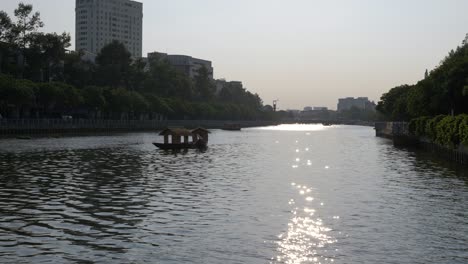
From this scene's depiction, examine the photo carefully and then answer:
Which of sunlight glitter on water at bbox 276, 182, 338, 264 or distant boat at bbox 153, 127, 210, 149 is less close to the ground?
distant boat at bbox 153, 127, 210, 149

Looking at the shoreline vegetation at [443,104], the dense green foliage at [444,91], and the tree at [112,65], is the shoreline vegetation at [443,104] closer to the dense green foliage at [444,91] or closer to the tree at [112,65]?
the dense green foliage at [444,91]

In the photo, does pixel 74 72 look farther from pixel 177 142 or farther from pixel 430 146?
pixel 430 146

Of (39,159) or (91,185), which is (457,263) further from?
(39,159)

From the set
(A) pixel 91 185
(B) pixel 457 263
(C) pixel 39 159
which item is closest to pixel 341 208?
(B) pixel 457 263

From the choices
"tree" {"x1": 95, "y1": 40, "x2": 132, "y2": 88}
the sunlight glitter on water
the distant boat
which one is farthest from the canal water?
"tree" {"x1": 95, "y1": 40, "x2": 132, "y2": 88}

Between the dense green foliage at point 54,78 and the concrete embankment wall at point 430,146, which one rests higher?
the dense green foliage at point 54,78

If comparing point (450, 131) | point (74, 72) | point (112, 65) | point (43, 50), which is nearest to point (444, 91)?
point (450, 131)

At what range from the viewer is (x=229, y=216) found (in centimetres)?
2744

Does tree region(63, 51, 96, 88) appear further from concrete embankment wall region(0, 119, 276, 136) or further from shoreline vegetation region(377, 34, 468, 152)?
shoreline vegetation region(377, 34, 468, 152)

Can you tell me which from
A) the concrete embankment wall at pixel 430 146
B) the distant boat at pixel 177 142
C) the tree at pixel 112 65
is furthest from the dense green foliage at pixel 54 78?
the concrete embankment wall at pixel 430 146

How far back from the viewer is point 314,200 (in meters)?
33.3

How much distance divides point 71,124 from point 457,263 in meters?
122

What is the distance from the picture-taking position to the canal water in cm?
2033

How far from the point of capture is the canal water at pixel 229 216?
20328 millimetres
